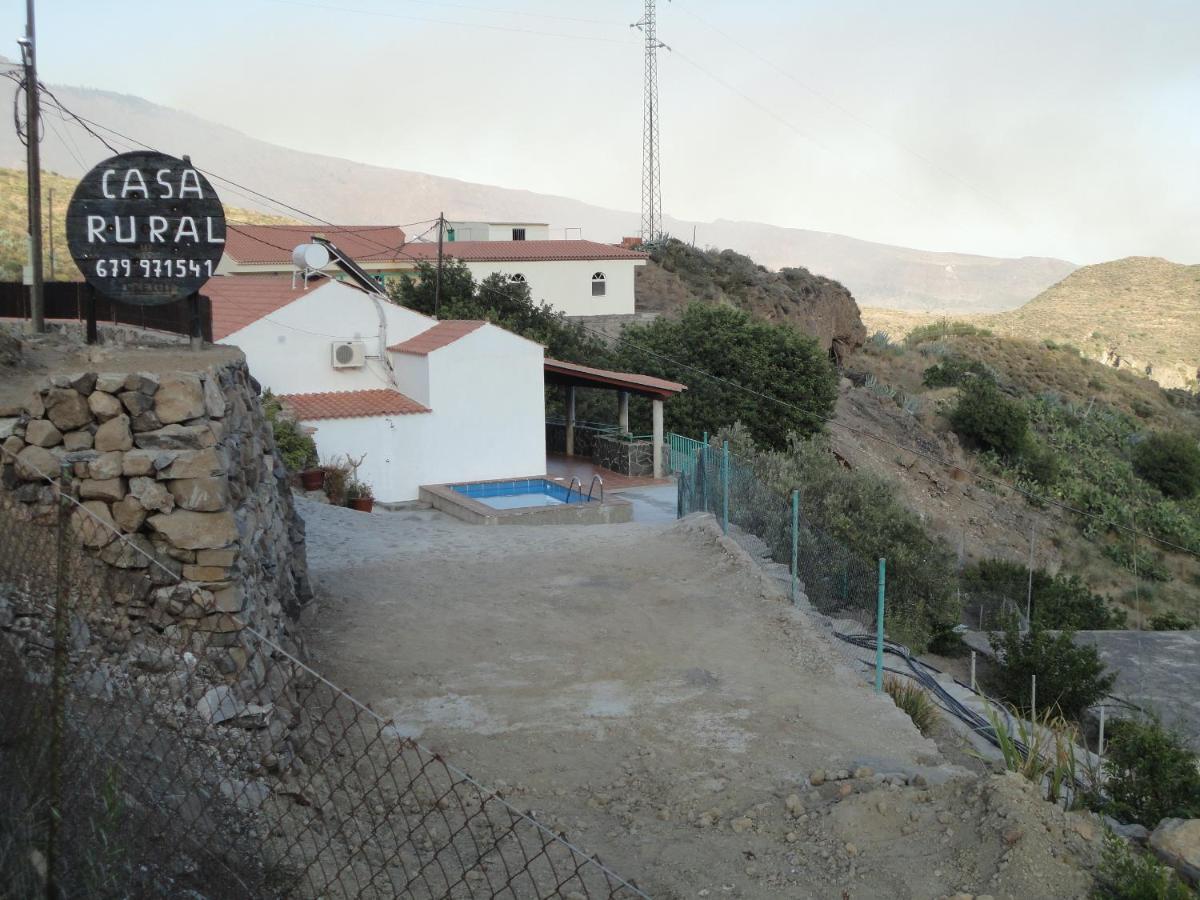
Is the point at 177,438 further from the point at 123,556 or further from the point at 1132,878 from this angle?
the point at 1132,878

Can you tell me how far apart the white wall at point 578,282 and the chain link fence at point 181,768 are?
43176 millimetres

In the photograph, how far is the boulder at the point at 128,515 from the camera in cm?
721

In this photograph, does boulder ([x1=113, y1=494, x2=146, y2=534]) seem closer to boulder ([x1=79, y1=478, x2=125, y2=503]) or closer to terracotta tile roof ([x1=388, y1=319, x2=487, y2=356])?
boulder ([x1=79, y1=478, x2=125, y2=503])

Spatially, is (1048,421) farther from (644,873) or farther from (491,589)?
(644,873)

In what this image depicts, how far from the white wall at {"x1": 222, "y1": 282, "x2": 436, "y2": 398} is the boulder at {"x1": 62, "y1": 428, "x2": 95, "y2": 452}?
57.4 ft

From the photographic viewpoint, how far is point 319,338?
2608 cm

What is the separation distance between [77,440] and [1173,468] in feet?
145

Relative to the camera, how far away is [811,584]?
13664mm

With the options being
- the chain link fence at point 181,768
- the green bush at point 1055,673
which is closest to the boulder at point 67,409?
the chain link fence at point 181,768

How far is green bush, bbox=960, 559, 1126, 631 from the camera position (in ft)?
76.1

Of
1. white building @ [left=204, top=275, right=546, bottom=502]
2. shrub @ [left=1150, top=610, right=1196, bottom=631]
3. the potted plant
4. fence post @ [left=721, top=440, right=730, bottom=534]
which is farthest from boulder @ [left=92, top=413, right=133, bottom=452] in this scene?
shrub @ [left=1150, top=610, right=1196, bottom=631]

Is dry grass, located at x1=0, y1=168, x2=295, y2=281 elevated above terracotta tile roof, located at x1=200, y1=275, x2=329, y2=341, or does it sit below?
above

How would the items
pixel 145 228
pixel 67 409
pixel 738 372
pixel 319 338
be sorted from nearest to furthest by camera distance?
1. pixel 67 409
2. pixel 145 228
3. pixel 319 338
4. pixel 738 372

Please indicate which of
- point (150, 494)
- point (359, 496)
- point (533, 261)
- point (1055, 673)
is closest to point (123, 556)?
point (150, 494)
